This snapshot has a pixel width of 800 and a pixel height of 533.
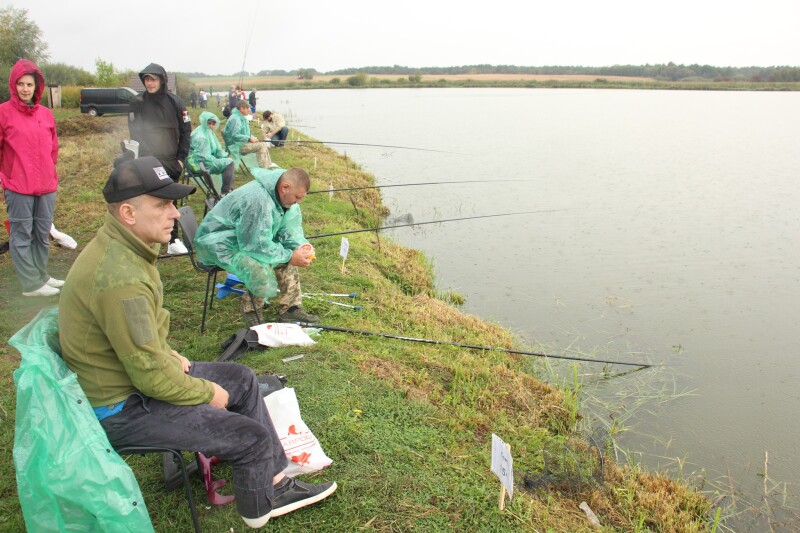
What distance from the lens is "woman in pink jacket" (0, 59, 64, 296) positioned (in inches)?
183

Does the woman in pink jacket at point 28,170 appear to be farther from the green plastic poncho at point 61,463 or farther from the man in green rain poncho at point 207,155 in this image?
the green plastic poncho at point 61,463

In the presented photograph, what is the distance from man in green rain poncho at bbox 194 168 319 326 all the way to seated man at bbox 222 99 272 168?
611cm

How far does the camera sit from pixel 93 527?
79.7 inches

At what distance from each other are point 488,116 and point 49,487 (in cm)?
2980

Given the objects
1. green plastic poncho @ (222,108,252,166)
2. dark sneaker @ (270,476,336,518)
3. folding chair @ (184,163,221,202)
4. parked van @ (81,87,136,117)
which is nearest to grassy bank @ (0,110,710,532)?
dark sneaker @ (270,476,336,518)


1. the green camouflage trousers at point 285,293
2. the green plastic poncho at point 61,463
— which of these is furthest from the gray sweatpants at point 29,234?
the green plastic poncho at point 61,463

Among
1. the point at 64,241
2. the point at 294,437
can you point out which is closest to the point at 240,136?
the point at 64,241

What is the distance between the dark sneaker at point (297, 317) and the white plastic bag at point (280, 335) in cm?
35

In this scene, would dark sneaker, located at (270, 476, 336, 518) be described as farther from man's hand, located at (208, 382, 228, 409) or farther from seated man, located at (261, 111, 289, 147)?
seated man, located at (261, 111, 289, 147)

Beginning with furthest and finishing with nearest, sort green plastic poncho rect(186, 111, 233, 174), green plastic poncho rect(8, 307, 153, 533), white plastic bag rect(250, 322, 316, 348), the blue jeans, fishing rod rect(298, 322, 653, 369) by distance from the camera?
green plastic poncho rect(186, 111, 233, 174), fishing rod rect(298, 322, 653, 369), white plastic bag rect(250, 322, 316, 348), the blue jeans, green plastic poncho rect(8, 307, 153, 533)

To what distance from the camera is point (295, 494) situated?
8.97ft

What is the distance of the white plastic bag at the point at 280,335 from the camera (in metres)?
4.31

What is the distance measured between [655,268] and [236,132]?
24.1 ft

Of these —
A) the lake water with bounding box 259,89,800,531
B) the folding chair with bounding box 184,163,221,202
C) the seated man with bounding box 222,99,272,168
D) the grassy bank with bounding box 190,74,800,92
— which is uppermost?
the grassy bank with bounding box 190,74,800,92
